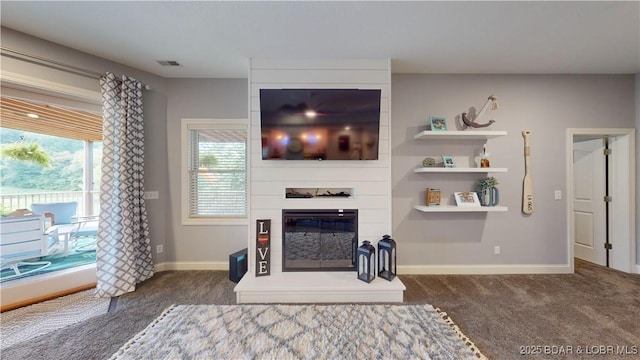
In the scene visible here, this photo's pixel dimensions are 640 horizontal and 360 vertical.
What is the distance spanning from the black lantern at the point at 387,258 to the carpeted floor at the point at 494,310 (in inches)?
12.3

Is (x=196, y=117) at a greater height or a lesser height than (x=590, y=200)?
greater

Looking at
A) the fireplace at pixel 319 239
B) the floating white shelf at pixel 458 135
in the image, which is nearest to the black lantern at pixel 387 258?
the fireplace at pixel 319 239

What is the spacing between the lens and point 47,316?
2.22m

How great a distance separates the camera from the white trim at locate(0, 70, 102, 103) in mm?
2219

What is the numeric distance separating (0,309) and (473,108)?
18.5 feet

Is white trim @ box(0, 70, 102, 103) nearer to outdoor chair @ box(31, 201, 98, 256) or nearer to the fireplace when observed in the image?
outdoor chair @ box(31, 201, 98, 256)

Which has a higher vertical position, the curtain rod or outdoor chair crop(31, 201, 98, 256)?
the curtain rod

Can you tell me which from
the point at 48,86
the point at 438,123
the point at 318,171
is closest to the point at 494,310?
the point at 438,123

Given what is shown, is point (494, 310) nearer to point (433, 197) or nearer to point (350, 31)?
point (433, 197)

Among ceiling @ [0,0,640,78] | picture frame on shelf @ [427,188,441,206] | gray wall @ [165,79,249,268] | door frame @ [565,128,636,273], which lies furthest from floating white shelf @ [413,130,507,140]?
gray wall @ [165,79,249,268]

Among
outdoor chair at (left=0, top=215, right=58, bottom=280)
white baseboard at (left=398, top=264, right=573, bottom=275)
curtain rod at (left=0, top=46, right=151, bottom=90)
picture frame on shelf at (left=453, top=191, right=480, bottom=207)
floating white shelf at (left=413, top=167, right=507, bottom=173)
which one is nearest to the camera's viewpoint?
curtain rod at (left=0, top=46, right=151, bottom=90)

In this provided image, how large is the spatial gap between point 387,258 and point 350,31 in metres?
2.35

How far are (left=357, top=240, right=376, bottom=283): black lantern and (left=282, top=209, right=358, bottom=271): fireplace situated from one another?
18 cm

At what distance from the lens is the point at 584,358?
1.70m
